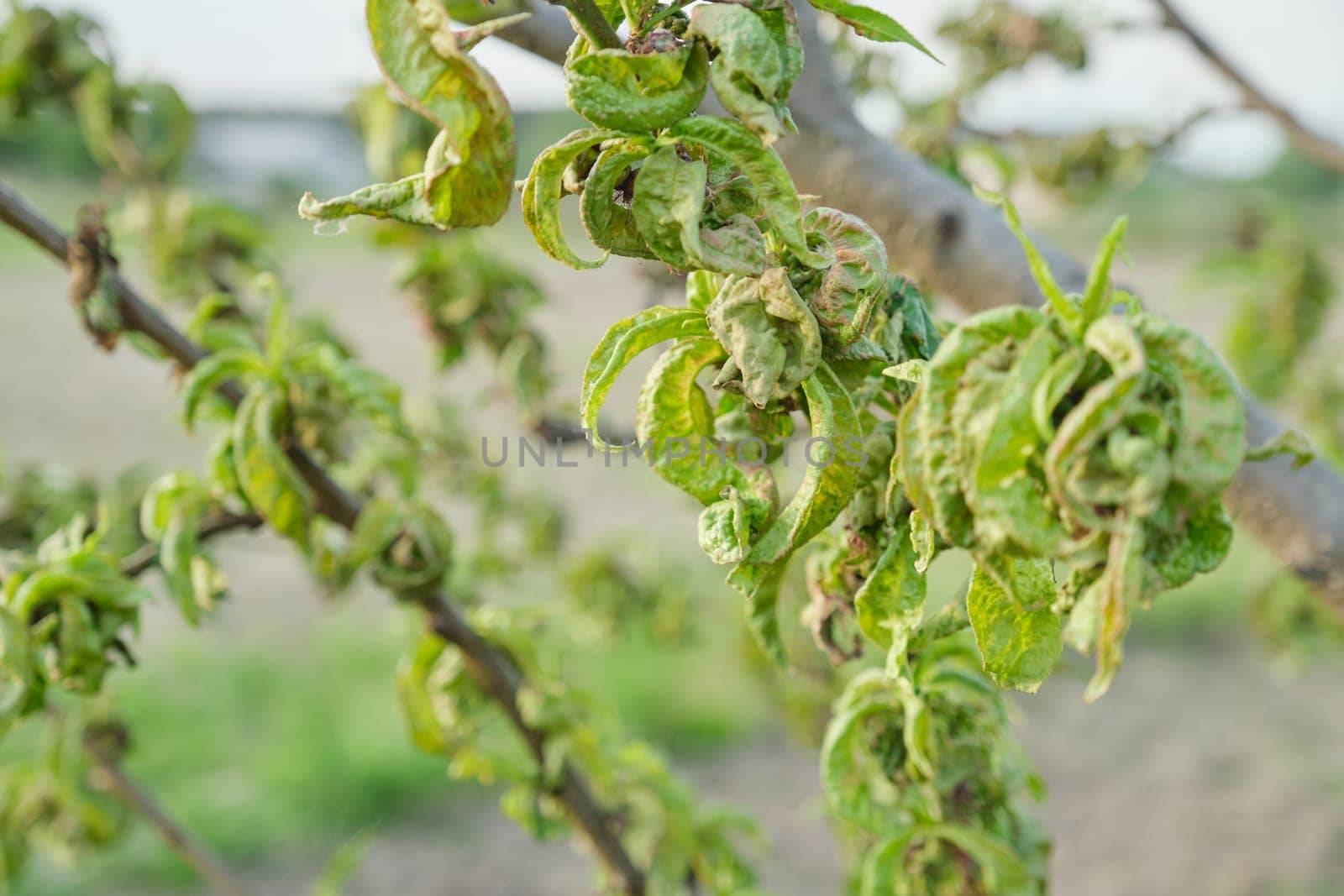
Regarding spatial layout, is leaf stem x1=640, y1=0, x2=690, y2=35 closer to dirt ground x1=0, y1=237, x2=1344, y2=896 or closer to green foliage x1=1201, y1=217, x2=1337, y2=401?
dirt ground x1=0, y1=237, x2=1344, y2=896

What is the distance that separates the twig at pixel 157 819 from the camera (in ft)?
4.15

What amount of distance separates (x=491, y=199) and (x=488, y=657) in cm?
69

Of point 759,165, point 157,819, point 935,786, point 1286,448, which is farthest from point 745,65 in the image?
point 157,819

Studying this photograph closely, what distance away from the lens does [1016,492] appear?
385 millimetres

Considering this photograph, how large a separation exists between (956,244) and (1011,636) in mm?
475

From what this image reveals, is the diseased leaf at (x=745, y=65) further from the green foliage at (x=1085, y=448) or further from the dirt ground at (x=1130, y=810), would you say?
the dirt ground at (x=1130, y=810)

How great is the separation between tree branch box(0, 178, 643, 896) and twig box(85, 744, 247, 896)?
51 cm

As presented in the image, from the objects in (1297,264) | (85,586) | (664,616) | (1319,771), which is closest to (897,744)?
(85,586)

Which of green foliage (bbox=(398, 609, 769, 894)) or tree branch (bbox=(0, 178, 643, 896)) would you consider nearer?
tree branch (bbox=(0, 178, 643, 896))

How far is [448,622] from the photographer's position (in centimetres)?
101

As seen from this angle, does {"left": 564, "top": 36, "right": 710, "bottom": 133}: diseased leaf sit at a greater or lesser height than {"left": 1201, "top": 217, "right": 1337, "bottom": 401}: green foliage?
greater

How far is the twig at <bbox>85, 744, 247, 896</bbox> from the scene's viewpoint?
→ 1264mm

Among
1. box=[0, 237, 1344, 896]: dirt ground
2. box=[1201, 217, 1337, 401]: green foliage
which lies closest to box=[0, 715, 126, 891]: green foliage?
box=[0, 237, 1344, 896]: dirt ground

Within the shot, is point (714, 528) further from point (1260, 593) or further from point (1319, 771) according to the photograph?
point (1319, 771)
